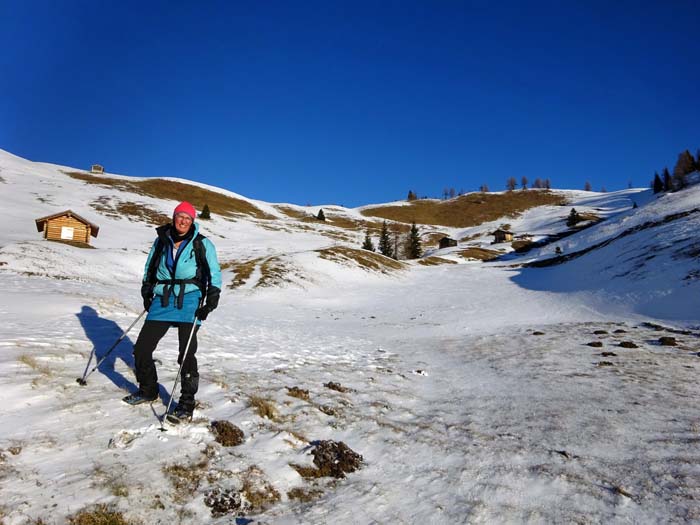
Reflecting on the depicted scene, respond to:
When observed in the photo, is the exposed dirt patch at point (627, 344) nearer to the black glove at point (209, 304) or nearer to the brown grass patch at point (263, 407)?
the brown grass patch at point (263, 407)

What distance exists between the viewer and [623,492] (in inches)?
176

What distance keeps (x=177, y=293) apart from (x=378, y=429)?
13.4 ft

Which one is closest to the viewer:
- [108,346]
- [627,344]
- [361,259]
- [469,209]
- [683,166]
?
[108,346]

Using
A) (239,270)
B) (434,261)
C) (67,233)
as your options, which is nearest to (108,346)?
(239,270)

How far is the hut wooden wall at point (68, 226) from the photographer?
44.2m

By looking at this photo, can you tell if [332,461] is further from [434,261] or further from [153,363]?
[434,261]

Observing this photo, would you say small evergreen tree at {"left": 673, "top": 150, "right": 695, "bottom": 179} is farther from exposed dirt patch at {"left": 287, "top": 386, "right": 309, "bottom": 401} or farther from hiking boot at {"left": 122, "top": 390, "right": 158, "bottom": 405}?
hiking boot at {"left": 122, "top": 390, "right": 158, "bottom": 405}

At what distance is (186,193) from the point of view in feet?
430

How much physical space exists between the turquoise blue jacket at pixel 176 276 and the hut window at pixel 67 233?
49539 mm

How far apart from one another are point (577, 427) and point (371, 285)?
35.3 metres

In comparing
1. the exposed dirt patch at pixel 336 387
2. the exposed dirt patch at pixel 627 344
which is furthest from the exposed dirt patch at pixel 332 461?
the exposed dirt patch at pixel 627 344

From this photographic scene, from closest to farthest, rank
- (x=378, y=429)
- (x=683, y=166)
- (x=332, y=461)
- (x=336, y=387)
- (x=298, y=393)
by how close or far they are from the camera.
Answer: (x=332, y=461), (x=378, y=429), (x=298, y=393), (x=336, y=387), (x=683, y=166)

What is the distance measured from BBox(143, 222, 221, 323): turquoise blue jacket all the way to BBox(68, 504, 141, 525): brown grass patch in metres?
2.88

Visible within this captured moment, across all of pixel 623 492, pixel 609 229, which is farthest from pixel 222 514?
pixel 609 229
